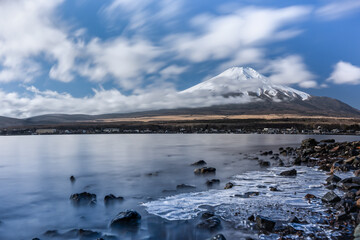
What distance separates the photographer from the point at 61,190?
15531mm

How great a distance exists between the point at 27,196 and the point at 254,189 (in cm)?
1218

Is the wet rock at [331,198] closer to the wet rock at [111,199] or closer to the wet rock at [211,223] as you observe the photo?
the wet rock at [211,223]

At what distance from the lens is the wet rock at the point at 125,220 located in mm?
9219

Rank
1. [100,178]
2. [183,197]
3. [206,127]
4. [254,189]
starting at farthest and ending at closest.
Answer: [206,127] < [100,178] < [254,189] < [183,197]

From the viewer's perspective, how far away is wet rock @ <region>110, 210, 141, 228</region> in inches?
363

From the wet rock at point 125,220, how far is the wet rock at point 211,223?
2257 millimetres

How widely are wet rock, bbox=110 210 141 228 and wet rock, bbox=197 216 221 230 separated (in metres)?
2.26

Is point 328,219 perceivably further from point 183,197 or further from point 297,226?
point 183,197

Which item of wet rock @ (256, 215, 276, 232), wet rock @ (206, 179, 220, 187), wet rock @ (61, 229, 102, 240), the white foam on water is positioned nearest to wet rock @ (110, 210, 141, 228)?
wet rock @ (61, 229, 102, 240)

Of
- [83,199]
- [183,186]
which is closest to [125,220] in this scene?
[83,199]

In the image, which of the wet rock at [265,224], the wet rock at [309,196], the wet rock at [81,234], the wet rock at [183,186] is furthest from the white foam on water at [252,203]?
the wet rock at [81,234]

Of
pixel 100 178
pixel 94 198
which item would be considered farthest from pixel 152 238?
pixel 100 178

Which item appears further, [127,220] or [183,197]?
[183,197]

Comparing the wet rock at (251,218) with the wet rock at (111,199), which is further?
the wet rock at (111,199)
